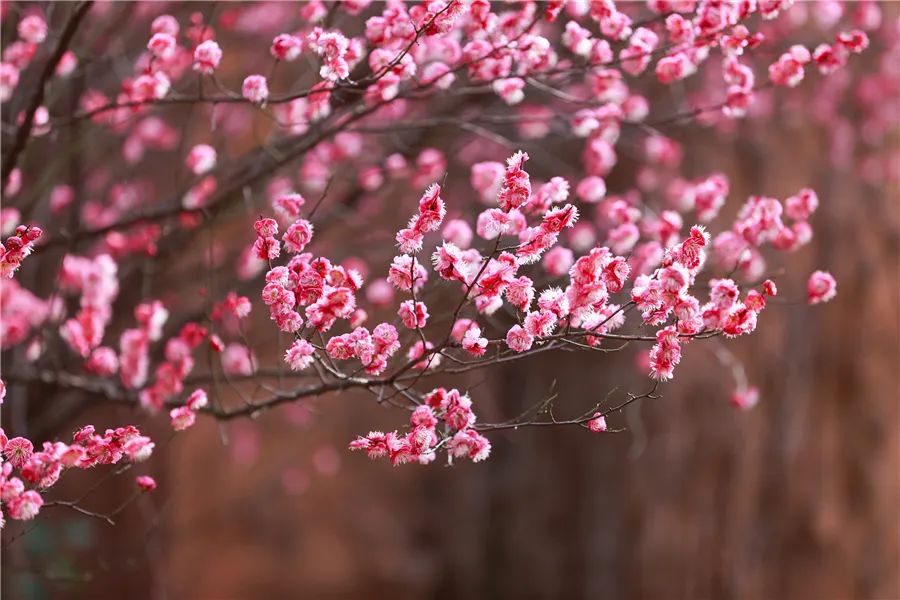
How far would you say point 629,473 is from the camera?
4.88 metres

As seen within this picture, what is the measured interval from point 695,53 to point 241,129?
119 inches

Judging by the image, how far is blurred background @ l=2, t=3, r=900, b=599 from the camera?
476cm

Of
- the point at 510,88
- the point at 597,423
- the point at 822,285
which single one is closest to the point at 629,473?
the point at 822,285

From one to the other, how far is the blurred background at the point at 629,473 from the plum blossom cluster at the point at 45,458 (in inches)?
97.5

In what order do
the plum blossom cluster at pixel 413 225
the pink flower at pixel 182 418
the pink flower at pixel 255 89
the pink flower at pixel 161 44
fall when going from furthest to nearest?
the pink flower at pixel 161 44
the pink flower at pixel 255 89
the pink flower at pixel 182 418
the plum blossom cluster at pixel 413 225

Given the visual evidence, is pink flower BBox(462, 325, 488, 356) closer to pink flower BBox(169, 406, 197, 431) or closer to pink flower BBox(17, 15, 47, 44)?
pink flower BBox(169, 406, 197, 431)

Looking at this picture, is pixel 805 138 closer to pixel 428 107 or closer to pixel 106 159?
pixel 428 107

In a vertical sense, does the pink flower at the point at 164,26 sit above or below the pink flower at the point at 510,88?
above

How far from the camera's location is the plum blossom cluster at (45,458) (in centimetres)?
171

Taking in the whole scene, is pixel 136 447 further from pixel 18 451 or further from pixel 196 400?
pixel 196 400

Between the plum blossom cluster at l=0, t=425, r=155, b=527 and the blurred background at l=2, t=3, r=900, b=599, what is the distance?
8.12 ft

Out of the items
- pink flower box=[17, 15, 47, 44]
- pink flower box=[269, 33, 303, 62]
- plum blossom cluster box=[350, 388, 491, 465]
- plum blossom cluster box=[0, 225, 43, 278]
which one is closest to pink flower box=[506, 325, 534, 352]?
plum blossom cluster box=[350, 388, 491, 465]

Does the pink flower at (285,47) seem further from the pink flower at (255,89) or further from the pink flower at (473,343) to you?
the pink flower at (473,343)

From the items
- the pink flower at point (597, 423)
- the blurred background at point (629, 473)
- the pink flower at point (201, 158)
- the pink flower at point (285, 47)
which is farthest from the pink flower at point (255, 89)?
the blurred background at point (629, 473)
